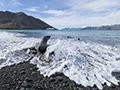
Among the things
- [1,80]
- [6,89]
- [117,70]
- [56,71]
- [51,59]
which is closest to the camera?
[6,89]

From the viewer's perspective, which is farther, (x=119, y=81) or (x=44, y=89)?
(x=119, y=81)

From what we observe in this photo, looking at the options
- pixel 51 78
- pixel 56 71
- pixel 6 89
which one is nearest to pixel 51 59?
pixel 56 71

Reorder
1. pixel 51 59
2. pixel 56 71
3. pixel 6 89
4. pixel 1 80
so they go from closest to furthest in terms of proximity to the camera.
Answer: pixel 6 89
pixel 1 80
pixel 56 71
pixel 51 59

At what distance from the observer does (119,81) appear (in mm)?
3523

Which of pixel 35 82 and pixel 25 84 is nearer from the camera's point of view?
pixel 25 84

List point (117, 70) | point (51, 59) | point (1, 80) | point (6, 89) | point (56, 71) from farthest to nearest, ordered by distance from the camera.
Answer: point (51, 59), point (117, 70), point (56, 71), point (1, 80), point (6, 89)

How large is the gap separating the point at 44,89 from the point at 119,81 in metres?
3.18

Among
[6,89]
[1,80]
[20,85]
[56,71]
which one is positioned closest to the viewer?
[6,89]

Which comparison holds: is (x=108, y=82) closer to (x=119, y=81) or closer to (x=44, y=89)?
(x=119, y=81)

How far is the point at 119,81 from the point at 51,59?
3797 mm

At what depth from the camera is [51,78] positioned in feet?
11.7

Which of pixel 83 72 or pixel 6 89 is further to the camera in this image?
pixel 83 72

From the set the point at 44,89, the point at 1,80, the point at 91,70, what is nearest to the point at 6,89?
the point at 1,80

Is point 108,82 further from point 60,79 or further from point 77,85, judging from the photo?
point 60,79
